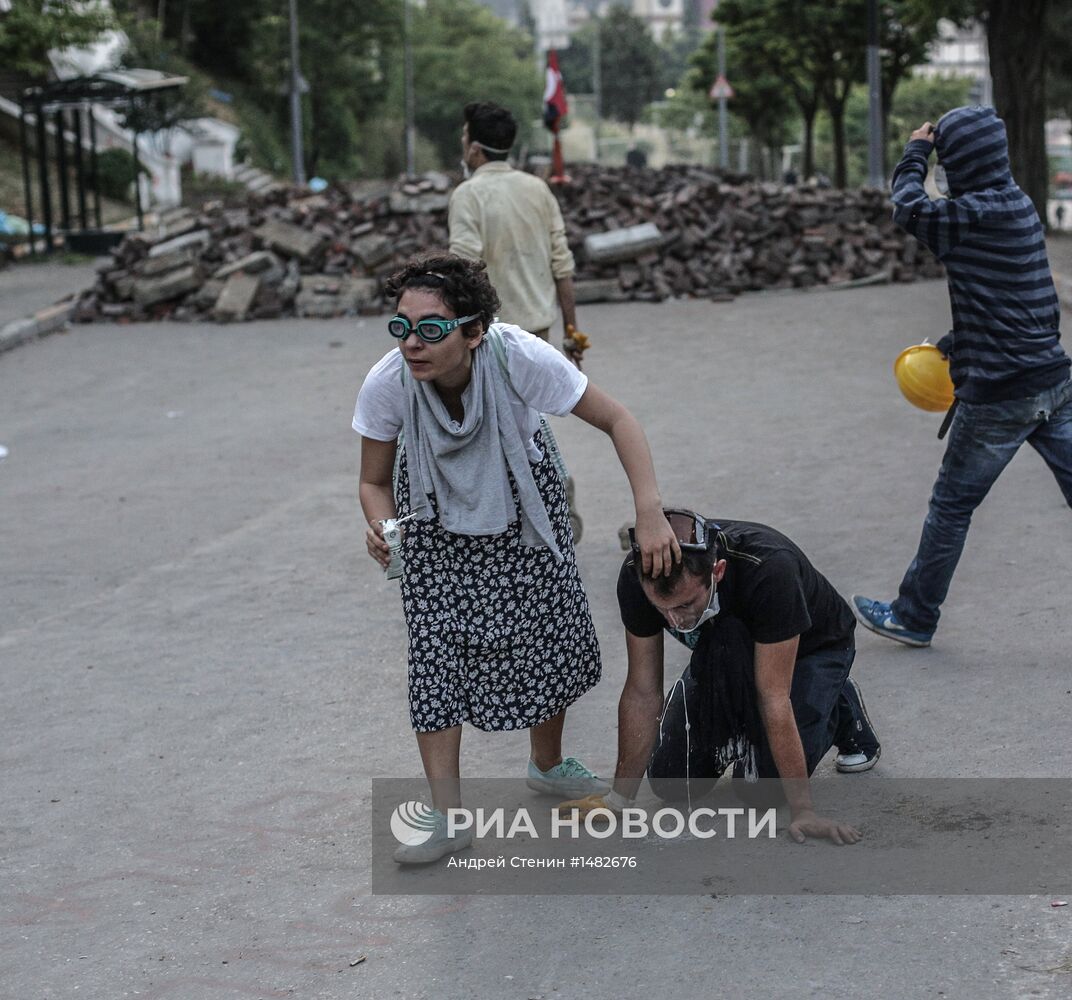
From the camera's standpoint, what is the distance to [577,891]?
3793 mm

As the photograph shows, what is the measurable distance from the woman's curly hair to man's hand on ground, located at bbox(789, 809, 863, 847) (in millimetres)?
1473

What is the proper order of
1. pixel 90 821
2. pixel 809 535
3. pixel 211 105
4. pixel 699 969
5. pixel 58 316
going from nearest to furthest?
1. pixel 699 969
2. pixel 90 821
3. pixel 809 535
4. pixel 58 316
5. pixel 211 105

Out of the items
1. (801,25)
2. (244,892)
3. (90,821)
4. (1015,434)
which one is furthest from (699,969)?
(801,25)

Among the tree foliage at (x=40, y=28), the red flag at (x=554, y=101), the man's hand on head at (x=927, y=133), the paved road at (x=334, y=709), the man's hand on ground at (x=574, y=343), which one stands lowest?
the paved road at (x=334, y=709)

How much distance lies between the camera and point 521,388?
387cm

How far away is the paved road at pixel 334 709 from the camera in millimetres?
3449

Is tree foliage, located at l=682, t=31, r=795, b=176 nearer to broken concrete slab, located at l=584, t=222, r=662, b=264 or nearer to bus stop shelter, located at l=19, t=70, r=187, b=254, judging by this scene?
bus stop shelter, located at l=19, t=70, r=187, b=254

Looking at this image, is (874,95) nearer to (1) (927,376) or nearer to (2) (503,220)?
(2) (503,220)

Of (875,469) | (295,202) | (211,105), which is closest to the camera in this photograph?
(875,469)

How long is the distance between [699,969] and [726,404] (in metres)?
7.72

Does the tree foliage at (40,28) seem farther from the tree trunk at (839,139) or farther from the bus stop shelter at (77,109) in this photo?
the tree trunk at (839,139)

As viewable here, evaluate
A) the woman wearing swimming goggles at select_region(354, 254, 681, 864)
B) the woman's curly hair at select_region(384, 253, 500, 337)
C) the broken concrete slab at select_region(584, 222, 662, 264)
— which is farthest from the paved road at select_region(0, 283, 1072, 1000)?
the broken concrete slab at select_region(584, 222, 662, 264)

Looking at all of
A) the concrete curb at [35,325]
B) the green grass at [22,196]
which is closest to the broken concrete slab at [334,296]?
the concrete curb at [35,325]

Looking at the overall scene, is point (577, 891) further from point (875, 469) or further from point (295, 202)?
point (295, 202)
